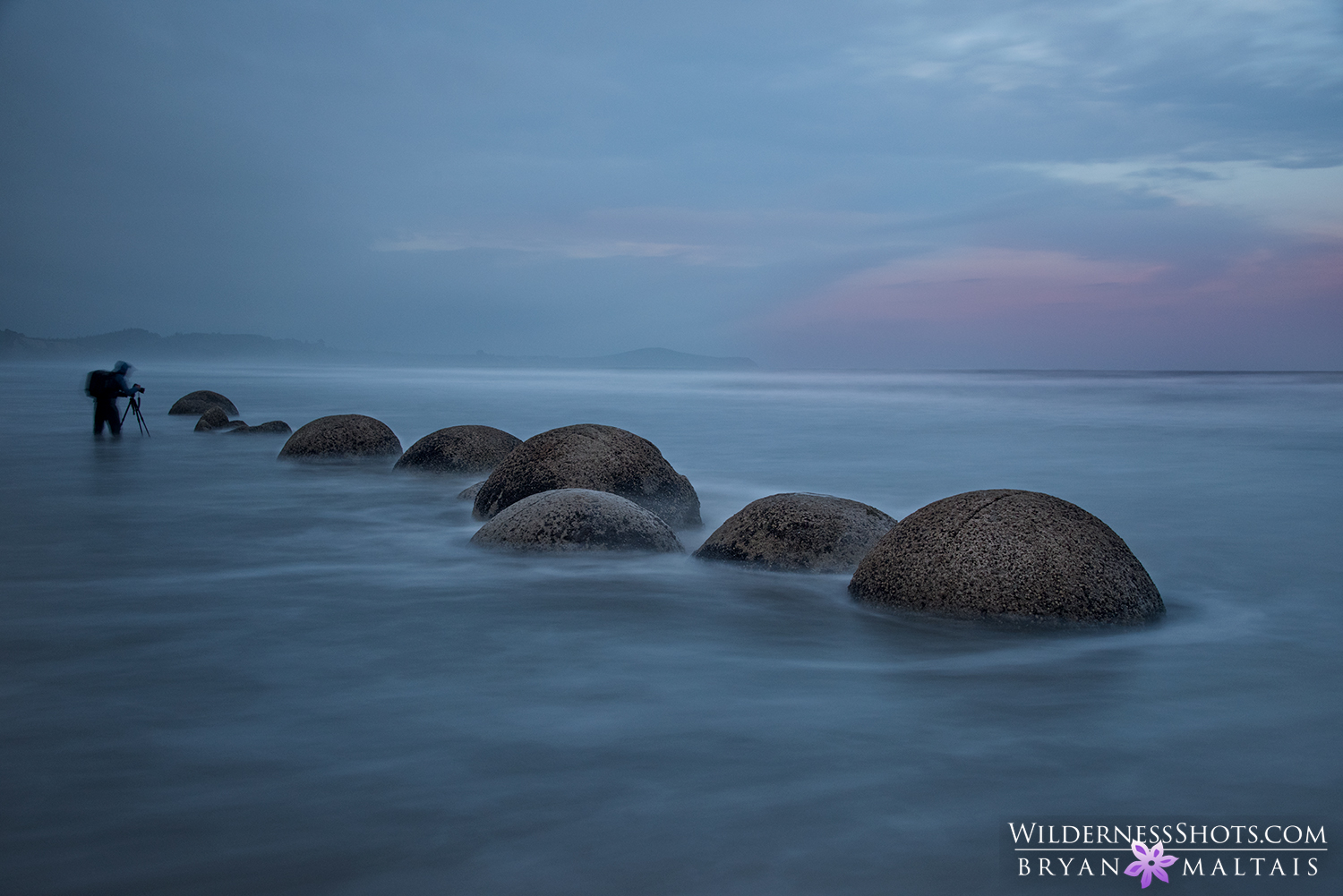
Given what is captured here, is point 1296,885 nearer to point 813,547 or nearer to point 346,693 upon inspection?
point 346,693

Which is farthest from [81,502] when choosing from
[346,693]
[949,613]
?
[949,613]

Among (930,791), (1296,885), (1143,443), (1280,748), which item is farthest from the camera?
(1143,443)

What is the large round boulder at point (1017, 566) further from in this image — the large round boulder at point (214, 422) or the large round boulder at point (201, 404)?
the large round boulder at point (201, 404)

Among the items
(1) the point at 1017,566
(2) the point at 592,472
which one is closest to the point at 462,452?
(2) the point at 592,472

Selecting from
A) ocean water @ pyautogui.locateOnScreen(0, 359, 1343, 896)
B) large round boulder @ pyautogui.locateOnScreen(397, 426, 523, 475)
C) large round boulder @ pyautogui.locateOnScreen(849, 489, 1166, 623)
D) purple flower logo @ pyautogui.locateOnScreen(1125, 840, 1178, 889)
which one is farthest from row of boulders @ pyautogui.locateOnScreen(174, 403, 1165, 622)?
purple flower logo @ pyautogui.locateOnScreen(1125, 840, 1178, 889)

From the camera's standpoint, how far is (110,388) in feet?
73.1

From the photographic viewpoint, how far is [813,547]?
332 inches

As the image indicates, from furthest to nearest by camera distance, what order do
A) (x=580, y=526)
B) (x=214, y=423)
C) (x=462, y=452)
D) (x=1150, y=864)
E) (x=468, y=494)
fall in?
1. (x=214, y=423)
2. (x=462, y=452)
3. (x=468, y=494)
4. (x=580, y=526)
5. (x=1150, y=864)

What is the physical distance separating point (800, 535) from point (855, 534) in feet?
1.53

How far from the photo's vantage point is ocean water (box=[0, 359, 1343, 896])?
3.78 meters

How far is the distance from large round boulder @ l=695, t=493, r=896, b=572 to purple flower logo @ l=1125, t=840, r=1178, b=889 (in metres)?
4.52

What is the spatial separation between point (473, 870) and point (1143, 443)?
26098 mm

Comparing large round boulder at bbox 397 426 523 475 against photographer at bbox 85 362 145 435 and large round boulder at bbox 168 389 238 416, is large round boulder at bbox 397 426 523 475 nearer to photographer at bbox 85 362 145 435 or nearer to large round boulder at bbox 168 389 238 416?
photographer at bbox 85 362 145 435

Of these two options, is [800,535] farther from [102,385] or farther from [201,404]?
[201,404]
